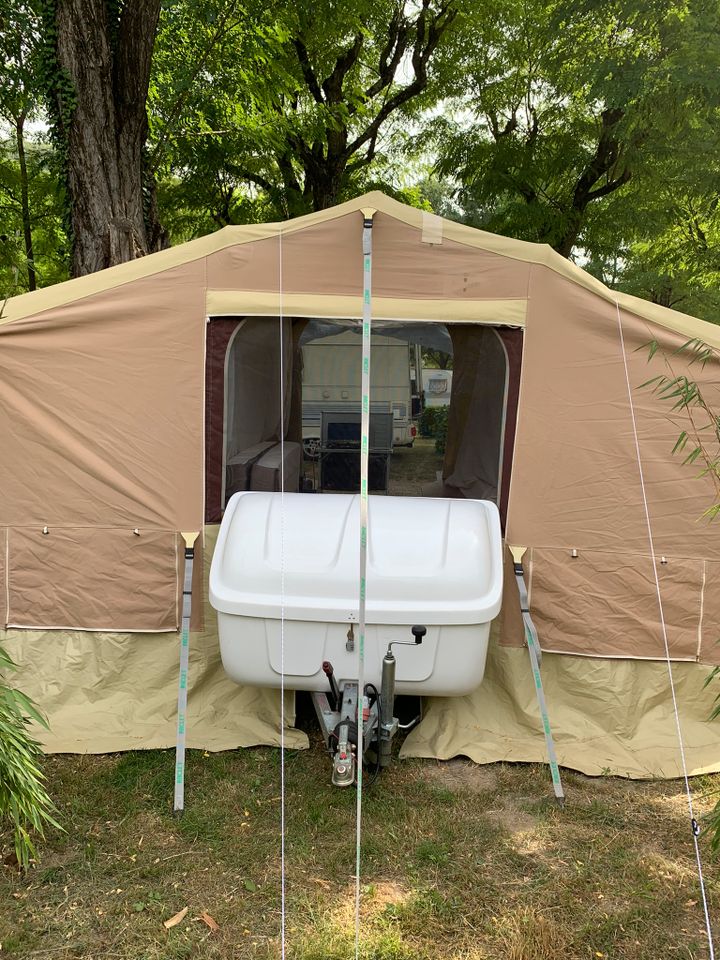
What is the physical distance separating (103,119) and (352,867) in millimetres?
4989

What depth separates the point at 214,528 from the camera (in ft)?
12.3

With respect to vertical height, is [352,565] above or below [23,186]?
below

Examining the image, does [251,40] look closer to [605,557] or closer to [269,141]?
[269,141]

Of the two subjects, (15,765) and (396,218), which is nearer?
(15,765)

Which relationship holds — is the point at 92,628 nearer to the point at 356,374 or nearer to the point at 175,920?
the point at 175,920

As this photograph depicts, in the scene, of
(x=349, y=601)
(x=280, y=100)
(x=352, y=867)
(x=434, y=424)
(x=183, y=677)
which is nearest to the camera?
(x=352, y=867)

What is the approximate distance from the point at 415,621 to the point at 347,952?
3.88 feet

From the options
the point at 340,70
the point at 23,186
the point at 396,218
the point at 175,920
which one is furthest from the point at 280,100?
the point at 175,920

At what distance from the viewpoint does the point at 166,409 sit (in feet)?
12.2

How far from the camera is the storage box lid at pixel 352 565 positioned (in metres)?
3.10

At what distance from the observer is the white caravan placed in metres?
8.60

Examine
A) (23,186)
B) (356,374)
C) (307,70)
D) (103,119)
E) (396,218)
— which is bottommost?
(356,374)

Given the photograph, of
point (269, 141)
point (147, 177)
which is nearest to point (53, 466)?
point (147, 177)

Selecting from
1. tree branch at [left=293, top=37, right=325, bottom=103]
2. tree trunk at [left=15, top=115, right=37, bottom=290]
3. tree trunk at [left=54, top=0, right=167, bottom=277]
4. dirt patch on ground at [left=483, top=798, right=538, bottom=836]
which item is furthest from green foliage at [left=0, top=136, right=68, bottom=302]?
dirt patch on ground at [left=483, top=798, right=538, bottom=836]
